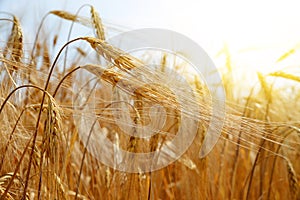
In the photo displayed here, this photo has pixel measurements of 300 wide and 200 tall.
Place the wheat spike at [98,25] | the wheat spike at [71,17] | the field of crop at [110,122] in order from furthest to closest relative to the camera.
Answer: the wheat spike at [71,17] < the wheat spike at [98,25] < the field of crop at [110,122]

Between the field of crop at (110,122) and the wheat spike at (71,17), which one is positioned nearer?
the field of crop at (110,122)

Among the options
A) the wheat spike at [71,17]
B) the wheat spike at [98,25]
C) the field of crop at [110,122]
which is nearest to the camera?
the field of crop at [110,122]

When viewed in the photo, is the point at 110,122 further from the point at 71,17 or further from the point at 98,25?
the point at 71,17

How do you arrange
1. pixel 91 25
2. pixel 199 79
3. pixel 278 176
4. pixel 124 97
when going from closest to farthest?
pixel 124 97 → pixel 91 25 → pixel 199 79 → pixel 278 176

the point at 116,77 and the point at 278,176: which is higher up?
the point at 116,77

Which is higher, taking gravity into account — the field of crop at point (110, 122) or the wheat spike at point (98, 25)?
the wheat spike at point (98, 25)

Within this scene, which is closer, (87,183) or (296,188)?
(296,188)

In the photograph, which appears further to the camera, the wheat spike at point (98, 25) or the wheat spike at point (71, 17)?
the wheat spike at point (71, 17)

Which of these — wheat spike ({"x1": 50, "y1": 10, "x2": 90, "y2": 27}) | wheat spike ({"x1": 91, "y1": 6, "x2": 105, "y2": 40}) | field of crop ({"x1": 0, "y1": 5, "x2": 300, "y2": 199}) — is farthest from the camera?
wheat spike ({"x1": 50, "y1": 10, "x2": 90, "y2": 27})

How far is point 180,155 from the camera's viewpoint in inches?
50.4

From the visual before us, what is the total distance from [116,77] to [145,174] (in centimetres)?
40

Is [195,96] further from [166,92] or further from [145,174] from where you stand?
[145,174]

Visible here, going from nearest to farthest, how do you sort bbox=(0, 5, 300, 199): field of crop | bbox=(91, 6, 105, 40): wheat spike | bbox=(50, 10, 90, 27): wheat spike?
bbox=(0, 5, 300, 199): field of crop → bbox=(91, 6, 105, 40): wheat spike → bbox=(50, 10, 90, 27): wheat spike

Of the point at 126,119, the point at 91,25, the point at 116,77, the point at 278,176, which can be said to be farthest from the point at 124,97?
the point at 278,176
